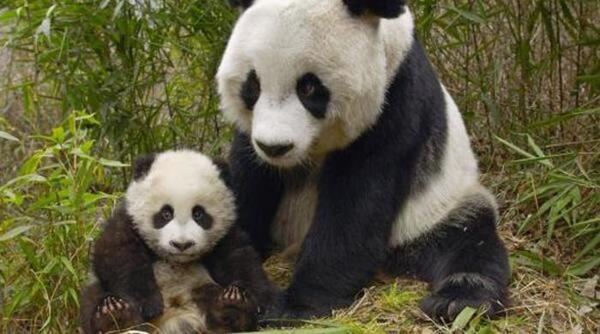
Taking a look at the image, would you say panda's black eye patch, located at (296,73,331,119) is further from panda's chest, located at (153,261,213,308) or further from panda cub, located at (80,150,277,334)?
panda's chest, located at (153,261,213,308)

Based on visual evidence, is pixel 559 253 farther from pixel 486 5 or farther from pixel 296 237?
pixel 486 5

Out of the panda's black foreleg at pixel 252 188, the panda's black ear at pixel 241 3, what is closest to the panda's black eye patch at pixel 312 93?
the panda's black ear at pixel 241 3

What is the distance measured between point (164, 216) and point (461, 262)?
1014 mm

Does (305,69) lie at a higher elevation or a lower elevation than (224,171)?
higher

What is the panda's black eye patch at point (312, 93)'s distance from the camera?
3.39 meters

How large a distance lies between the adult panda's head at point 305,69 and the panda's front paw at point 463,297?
1.98ft

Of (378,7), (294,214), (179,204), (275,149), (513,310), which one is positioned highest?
(378,7)

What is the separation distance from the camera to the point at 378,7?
3.41 m

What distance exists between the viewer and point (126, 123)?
493 centimetres

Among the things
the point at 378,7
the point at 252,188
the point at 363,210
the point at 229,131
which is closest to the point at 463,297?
the point at 363,210

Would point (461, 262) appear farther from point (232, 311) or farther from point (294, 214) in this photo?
point (232, 311)

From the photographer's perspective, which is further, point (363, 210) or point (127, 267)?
point (363, 210)

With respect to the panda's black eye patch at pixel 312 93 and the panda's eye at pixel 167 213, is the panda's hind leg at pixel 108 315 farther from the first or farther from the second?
the panda's black eye patch at pixel 312 93

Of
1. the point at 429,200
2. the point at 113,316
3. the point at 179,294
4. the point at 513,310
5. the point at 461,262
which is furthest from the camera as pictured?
the point at 429,200
